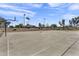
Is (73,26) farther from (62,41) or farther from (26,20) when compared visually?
(26,20)

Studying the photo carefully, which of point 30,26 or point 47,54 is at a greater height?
point 30,26

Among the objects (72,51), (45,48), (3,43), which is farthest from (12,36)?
(72,51)

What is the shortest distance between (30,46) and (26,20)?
0.38 meters

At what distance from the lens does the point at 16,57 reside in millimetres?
3984

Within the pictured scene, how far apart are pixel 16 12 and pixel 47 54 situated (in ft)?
2.45

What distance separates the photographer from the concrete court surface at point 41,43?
4008mm

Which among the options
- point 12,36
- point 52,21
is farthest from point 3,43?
point 52,21

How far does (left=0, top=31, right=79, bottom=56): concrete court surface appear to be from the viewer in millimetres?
4008

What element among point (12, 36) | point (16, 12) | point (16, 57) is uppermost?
point (16, 12)

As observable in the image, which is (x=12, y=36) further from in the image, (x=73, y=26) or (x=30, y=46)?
(x=73, y=26)

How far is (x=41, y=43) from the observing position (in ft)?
13.3

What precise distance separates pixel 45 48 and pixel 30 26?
39 centimetres

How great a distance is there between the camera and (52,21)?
4035 millimetres

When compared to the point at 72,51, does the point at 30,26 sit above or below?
above
